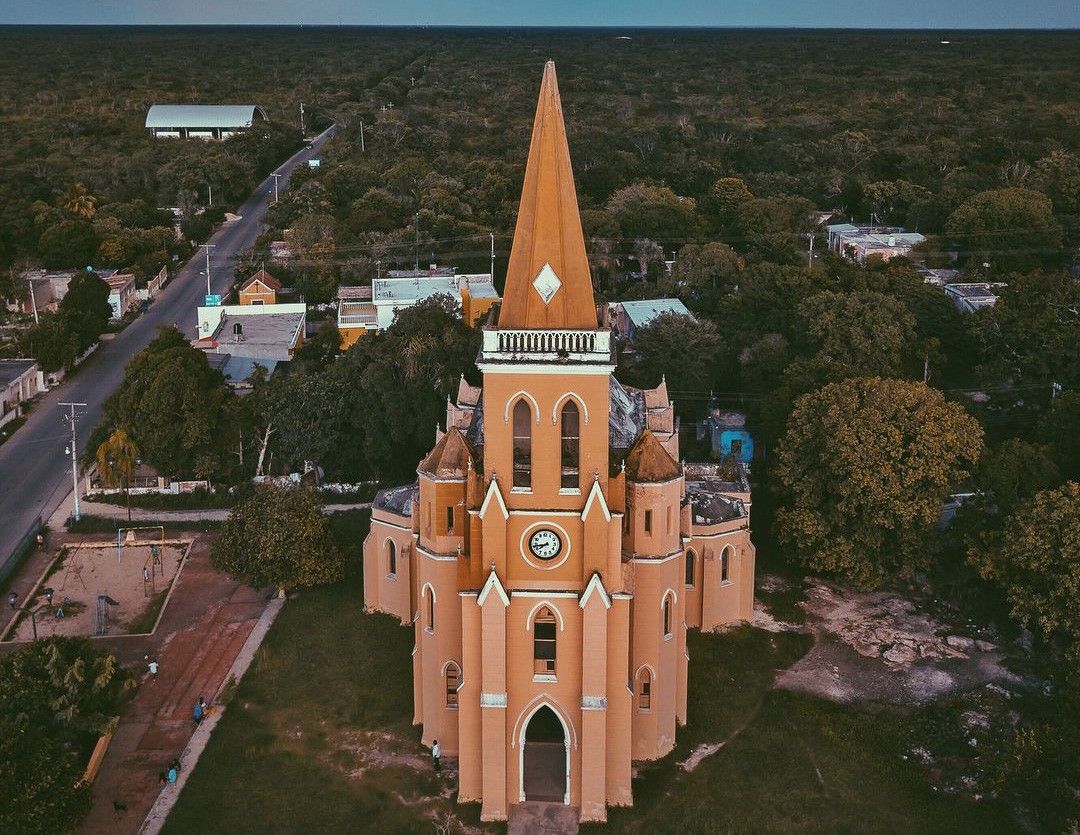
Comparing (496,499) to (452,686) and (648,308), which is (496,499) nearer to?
(452,686)

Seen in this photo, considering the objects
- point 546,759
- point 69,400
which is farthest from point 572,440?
point 69,400

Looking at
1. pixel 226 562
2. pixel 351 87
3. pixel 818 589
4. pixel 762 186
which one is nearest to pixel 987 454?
pixel 818 589

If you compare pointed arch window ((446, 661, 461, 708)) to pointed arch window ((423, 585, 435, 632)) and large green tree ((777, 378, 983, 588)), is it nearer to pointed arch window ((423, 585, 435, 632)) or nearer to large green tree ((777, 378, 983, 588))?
pointed arch window ((423, 585, 435, 632))

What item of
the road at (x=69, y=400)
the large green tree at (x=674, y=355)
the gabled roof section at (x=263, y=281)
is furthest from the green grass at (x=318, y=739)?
the gabled roof section at (x=263, y=281)

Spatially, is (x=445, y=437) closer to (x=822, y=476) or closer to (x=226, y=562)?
(x=226, y=562)

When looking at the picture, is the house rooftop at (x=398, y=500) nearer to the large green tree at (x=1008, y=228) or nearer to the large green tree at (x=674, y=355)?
the large green tree at (x=674, y=355)
